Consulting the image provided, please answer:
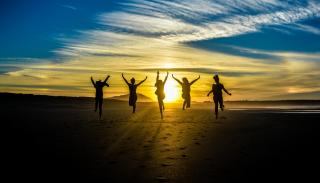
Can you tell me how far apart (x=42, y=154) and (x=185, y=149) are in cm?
338

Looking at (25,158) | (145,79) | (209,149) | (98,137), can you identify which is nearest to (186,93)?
(145,79)

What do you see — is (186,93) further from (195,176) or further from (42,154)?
(195,176)

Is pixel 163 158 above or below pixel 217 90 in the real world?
below

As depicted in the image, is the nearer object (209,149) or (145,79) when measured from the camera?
(209,149)

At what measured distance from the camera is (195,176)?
6.55 m

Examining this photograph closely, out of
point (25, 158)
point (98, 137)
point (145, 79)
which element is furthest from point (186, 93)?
point (25, 158)

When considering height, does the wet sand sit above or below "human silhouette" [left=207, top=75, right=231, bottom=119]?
below

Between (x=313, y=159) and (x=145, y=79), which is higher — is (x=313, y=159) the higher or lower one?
the lower one

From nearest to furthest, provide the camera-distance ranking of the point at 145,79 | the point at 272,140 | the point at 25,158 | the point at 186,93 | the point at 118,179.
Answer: the point at 118,179 → the point at 25,158 → the point at 272,140 → the point at 145,79 → the point at 186,93

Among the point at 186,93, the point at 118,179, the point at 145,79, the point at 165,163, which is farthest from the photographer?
the point at 186,93

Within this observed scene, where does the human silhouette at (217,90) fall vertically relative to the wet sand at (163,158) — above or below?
above

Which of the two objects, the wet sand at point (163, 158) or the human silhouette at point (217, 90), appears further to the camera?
the human silhouette at point (217, 90)

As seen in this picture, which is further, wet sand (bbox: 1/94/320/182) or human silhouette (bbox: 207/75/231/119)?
human silhouette (bbox: 207/75/231/119)

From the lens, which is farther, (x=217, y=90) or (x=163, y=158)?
(x=217, y=90)
